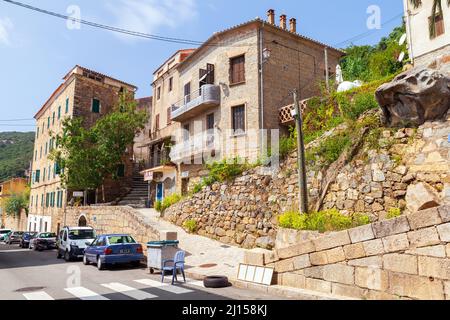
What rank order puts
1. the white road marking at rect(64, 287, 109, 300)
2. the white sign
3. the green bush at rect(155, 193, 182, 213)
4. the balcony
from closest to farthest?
the white road marking at rect(64, 287, 109, 300) < the green bush at rect(155, 193, 182, 213) < the balcony < the white sign

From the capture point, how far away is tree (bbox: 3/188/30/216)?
45969 millimetres

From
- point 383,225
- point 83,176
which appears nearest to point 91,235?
point 83,176

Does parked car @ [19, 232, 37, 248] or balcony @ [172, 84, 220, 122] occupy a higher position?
balcony @ [172, 84, 220, 122]

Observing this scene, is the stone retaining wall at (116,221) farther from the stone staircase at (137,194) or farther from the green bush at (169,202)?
the stone staircase at (137,194)

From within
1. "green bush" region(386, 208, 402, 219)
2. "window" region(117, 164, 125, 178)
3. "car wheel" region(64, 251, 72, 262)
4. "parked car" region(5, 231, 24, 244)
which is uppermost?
"window" region(117, 164, 125, 178)

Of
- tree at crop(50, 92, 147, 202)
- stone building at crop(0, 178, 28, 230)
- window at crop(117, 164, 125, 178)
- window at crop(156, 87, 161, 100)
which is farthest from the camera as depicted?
stone building at crop(0, 178, 28, 230)

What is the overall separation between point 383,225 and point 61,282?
9772mm

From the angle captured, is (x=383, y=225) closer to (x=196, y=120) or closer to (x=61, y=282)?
(x=61, y=282)

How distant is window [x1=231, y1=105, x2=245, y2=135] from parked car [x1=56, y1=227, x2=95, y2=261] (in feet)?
34.6

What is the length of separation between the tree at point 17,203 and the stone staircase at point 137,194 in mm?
22561

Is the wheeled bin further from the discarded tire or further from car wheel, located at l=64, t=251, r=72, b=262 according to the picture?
car wheel, located at l=64, t=251, r=72, b=262

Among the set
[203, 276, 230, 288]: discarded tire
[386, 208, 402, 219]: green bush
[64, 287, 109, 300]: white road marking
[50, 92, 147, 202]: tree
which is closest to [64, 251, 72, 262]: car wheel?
[64, 287, 109, 300]: white road marking

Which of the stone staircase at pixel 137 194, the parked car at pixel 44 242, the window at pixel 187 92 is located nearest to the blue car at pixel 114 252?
the parked car at pixel 44 242
